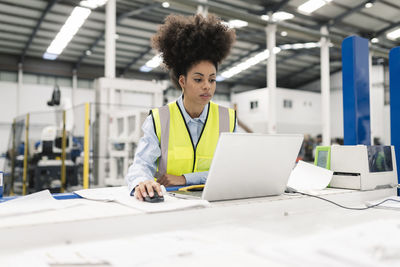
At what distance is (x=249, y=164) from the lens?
116cm

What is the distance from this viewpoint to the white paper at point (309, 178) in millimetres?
1595

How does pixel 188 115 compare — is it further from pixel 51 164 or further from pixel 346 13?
pixel 346 13

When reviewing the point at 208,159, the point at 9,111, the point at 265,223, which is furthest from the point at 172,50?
the point at 9,111

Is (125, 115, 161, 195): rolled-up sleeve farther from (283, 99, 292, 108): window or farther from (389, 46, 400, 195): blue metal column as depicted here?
(283, 99, 292, 108): window

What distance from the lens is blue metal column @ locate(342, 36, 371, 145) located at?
6.61 feet

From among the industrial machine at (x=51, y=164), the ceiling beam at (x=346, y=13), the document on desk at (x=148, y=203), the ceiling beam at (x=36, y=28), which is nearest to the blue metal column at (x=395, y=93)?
the document on desk at (x=148, y=203)

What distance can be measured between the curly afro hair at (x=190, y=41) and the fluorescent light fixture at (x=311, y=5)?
7.97 m

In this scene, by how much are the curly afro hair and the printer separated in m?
0.77

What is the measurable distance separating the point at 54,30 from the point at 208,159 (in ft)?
32.9

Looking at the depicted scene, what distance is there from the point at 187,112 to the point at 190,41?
346 mm

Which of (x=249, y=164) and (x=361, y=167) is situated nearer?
(x=249, y=164)

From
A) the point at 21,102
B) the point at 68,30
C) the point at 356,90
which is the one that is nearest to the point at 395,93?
the point at 356,90

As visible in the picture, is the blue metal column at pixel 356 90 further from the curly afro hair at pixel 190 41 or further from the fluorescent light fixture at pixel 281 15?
the fluorescent light fixture at pixel 281 15

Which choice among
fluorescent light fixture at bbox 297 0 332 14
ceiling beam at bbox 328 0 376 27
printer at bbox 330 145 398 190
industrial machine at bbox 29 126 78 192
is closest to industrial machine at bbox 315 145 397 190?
printer at bbox 330 145 398 190
